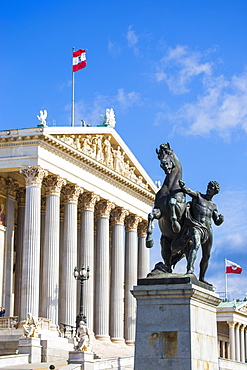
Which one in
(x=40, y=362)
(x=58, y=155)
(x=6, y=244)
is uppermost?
(x=58, y=155)

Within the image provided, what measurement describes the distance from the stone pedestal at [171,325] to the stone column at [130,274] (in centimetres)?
5913

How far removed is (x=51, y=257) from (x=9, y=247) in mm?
7464

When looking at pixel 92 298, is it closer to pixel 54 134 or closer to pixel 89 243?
pixel 89 243

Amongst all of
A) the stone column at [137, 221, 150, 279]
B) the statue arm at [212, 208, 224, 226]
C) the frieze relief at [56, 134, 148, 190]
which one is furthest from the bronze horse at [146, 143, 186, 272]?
the stone column at [137, 221, 150, 279]

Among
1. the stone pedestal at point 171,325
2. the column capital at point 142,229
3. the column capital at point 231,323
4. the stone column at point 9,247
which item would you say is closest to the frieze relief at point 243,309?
the column capital at point 231,323

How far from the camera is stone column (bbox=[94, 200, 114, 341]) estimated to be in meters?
69.6

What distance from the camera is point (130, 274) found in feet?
255

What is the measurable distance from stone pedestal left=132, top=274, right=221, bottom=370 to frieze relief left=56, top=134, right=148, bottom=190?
47.2 meters

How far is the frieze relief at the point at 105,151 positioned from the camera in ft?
220

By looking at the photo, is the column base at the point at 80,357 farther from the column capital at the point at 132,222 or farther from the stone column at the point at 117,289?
the column capital at the point at 132,222

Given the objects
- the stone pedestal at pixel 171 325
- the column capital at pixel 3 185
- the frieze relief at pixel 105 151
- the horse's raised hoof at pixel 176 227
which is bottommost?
Answer: the stone pedestal at pixel 171 325

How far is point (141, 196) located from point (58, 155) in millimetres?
18363

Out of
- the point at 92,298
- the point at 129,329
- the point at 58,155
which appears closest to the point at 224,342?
the point at 129,329

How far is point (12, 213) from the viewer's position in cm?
6738
